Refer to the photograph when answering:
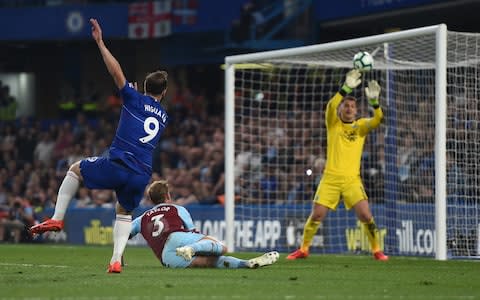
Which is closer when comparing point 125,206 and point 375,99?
point 125,206

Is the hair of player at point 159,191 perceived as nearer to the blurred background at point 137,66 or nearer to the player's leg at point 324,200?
the player's leg at point 324,200

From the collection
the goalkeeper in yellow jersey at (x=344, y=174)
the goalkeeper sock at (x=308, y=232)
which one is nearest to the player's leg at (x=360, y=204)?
the goalkeeper in yellow jersey at (x=344, y=174)

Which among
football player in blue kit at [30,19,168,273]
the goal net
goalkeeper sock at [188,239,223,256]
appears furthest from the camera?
the goal net

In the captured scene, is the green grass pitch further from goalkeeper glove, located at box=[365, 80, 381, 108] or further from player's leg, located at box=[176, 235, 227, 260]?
goalkeeper glove, located at box=[365, 80, 381, 108]

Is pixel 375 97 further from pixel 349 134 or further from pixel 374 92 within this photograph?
pixel 349 134

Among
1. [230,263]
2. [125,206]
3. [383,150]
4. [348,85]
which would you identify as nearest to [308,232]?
[348,85]

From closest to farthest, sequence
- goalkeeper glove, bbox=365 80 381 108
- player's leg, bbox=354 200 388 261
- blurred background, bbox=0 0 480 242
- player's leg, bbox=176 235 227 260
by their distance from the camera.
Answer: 1. player's leg, bbox=176 235 227 260
2. goalkeeper glove, bbox=365 80 381 108
3. player's leg, bbox=354 200 388 261
4. blurred background, bbox=0 0 480 242

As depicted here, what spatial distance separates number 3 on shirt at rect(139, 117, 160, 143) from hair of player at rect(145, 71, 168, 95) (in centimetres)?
27

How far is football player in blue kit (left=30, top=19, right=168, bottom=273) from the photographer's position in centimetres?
1107

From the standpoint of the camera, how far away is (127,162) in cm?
1108

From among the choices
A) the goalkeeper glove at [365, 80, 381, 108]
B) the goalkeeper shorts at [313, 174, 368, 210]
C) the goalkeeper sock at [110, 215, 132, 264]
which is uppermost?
the goalkeeper glove at [365, 80, 381, 108]

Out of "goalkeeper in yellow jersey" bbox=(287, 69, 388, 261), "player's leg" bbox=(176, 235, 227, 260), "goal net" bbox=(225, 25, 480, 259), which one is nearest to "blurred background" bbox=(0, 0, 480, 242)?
"goal net" bbox=(225, 25, 480, 259)

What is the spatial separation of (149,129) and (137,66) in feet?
78.7

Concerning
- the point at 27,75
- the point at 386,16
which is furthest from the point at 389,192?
the point at 27,75
